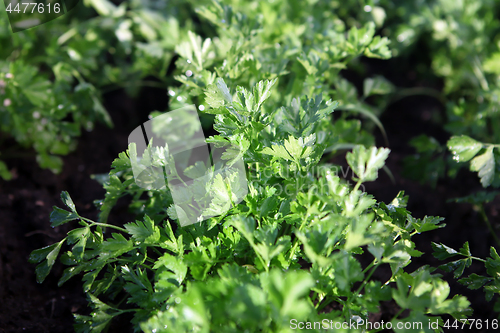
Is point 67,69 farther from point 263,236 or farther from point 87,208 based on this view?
point 263,236

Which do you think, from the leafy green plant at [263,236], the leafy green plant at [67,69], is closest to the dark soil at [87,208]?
the leafy green plant at [67,69]

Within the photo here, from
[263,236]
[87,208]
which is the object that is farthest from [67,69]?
[263,236]

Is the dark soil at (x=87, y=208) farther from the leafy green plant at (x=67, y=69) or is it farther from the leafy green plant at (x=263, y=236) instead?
the leafy green plant at (x=263, y=236)

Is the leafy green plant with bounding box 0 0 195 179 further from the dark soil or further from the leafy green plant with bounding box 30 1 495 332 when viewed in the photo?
the leafy green plant with bounding box 30 1 495 332

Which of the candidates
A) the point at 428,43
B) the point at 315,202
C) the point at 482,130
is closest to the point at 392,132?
the point at 482,130

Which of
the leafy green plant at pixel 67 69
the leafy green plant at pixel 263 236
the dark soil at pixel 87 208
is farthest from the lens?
the leafy green plant at pixel 67 69

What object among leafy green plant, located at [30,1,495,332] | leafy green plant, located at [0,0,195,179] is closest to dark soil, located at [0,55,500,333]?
leafy green plant, located at [0,0,195,179]

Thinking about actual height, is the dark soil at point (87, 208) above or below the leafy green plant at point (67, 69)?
below

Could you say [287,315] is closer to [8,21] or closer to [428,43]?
[8,21]
